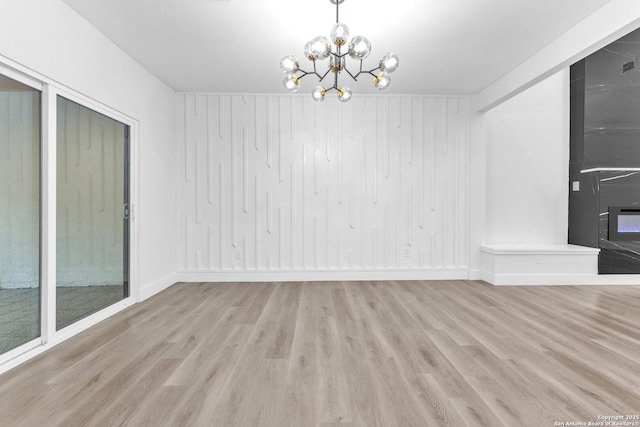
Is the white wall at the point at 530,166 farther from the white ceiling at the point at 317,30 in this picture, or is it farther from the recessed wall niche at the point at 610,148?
the white ceiling at the point at 317,30

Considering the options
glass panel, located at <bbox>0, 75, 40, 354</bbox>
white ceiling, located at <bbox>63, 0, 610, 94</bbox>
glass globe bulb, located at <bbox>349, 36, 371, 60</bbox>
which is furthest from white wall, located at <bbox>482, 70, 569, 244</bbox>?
glass panel, located at <bbox>0, 75, 40, 354</bbox>

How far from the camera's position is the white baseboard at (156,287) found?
419 cm

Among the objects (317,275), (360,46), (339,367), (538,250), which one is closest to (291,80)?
(360,46)

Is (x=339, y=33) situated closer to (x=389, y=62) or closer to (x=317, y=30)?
(x=389, y=62)

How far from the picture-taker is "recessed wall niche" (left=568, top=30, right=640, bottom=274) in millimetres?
5152

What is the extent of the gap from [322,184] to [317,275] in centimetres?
140

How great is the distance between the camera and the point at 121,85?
3820mm

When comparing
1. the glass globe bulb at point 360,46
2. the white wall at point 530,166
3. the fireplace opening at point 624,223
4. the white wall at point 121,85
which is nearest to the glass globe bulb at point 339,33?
the glass globe bulb at point 360,46

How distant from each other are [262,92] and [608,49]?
17.5 ft

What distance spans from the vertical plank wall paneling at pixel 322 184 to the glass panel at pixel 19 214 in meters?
2.59

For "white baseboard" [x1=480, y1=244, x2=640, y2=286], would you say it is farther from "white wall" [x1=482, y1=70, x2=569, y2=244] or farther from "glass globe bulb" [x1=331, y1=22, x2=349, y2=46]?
"glass globe bulb" [x1=331, y1=22, x2=349, y2=46]

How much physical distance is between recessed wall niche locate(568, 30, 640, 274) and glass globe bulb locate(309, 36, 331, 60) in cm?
500

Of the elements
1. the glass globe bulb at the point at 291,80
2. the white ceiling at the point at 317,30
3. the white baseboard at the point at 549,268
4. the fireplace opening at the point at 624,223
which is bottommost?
the white baseboard at the point at 549,268

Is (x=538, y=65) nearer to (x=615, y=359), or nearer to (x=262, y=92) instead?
(x=615, y=359)
